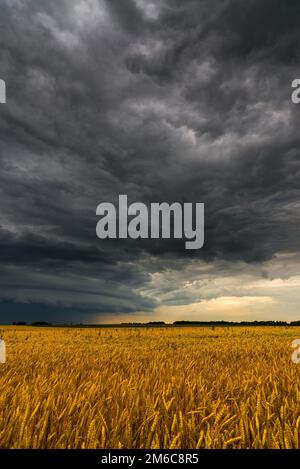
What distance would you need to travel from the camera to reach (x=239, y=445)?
310 cm

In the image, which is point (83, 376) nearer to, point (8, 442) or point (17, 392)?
point (17, 392)

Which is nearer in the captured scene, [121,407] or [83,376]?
[121,407]

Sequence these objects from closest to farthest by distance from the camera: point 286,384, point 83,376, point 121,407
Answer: point 121,407 → point 286,384 → point 83,376

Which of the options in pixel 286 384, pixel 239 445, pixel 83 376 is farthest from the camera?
pixel 83 376
